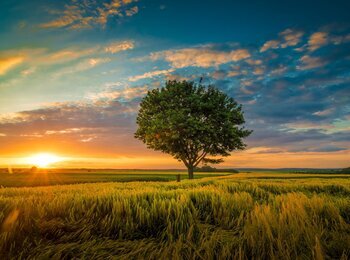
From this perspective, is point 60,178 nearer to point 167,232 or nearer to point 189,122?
point 189,122

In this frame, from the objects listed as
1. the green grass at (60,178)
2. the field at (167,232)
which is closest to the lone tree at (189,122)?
the green grass at (60,178)

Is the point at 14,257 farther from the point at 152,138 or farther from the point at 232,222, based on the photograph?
the point at 152,138

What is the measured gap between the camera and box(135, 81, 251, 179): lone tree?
28.1 metres

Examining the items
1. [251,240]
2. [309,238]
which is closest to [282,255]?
[251,240]

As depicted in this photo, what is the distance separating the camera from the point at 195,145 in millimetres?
29969

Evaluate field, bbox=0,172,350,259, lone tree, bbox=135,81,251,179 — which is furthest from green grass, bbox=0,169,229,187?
field, bbox=0,172,350,259

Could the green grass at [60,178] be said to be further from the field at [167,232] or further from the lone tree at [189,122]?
the field at [167,232]

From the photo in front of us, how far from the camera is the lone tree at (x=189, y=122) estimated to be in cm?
2808

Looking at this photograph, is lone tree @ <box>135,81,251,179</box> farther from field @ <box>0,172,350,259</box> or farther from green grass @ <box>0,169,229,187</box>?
field @ <box>0,172,350,259</box>

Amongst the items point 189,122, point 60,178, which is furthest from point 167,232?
point 60,178

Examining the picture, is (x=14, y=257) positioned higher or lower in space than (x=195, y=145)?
lower

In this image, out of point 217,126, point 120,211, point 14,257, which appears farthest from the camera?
point 217,126

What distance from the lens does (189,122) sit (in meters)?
27.6

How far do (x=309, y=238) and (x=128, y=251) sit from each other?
1443 millimetres
